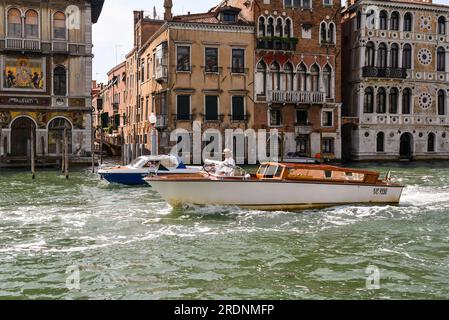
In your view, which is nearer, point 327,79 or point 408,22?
point 327,79

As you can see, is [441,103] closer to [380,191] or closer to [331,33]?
[331,33]

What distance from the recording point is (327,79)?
34.9 m

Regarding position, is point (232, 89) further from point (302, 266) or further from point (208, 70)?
point (302, 266)


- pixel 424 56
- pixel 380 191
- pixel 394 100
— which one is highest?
pixel 424 56

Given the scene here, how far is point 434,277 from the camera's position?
310 inches

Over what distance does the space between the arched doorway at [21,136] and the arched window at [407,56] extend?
973 inches

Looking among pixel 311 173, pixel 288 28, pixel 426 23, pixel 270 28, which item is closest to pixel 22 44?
pixel 270 28

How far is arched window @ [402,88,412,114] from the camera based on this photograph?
37.4m

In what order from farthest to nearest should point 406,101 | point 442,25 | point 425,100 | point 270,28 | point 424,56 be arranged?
point 442,25 < point 425,100 < point 406,101 < point 424,56 < point 270,28

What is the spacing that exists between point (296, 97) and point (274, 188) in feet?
68.6

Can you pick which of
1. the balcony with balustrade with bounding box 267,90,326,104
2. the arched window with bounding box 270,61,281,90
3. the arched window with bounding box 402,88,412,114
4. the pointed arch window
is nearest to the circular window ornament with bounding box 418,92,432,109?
the arched window with bounding box 402,88,412,114

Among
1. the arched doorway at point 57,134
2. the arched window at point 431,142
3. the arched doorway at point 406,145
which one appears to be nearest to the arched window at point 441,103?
the arched window at point 431,142

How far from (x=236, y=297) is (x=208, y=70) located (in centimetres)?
2627
